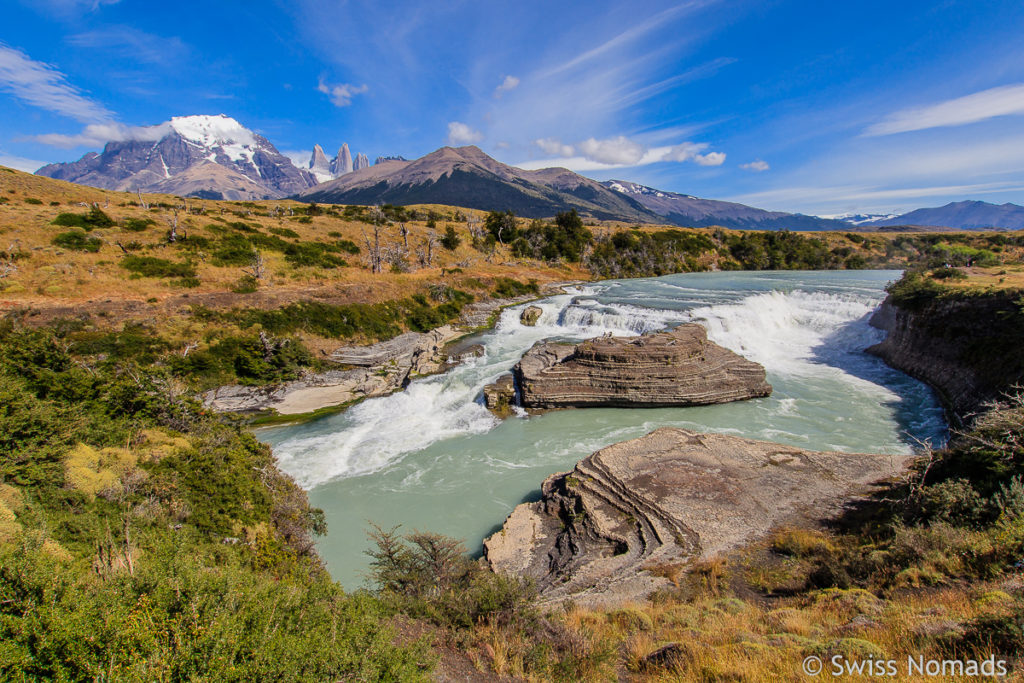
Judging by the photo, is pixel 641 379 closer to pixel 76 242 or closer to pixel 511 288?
pixel 511 288

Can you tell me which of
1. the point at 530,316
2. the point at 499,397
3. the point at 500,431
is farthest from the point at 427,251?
the point at 500,431

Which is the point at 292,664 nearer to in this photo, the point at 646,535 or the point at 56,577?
the point at 56,577

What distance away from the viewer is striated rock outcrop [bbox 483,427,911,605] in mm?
8719

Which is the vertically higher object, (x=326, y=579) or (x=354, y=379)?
(x=354, y=379)

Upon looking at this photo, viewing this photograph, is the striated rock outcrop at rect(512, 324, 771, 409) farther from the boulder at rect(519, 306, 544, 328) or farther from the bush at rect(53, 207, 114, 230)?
the bush at rect(53, 207, 114, 230)

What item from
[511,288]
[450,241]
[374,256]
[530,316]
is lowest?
[530,316]

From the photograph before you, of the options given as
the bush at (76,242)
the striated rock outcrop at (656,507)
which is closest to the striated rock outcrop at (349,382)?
the striated rock outcrop at (656,507)

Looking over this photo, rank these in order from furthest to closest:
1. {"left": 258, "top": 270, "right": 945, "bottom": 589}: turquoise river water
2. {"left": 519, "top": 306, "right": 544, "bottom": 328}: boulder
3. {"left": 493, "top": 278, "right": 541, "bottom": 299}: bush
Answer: {"left": 493, "top": 278, "right": 541, "bottom": 299}: bush → {"left": 519, "top": 306, "right": 544, "bottom": 328}: boulder → {"left": 258, "top": 270, "right": 945, "bottom": 589}: turquoise river water

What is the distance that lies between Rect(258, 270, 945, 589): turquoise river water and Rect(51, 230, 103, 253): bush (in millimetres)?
25218

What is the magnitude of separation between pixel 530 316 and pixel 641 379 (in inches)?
625

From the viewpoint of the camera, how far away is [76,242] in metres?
29.2

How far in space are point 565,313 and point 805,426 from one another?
1947 cm

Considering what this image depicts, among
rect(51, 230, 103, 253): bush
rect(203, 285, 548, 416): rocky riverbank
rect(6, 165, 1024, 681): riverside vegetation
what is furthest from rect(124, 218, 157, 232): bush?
rect(203, 285, 548, 416): rocky riverbank

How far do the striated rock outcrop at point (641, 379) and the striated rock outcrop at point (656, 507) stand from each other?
623cm
